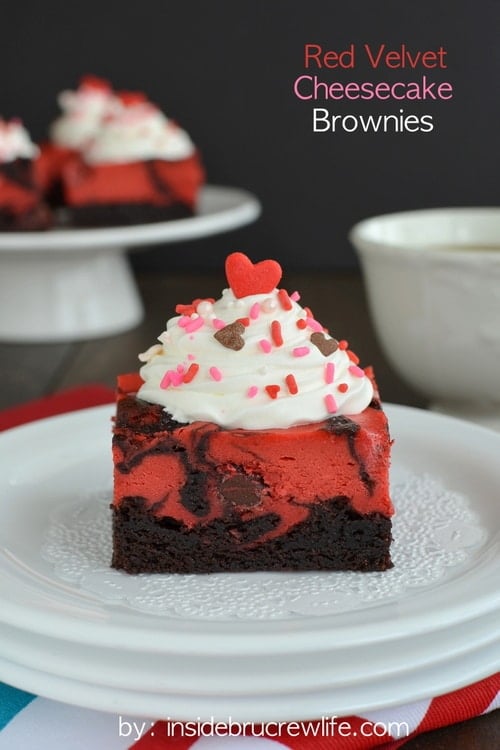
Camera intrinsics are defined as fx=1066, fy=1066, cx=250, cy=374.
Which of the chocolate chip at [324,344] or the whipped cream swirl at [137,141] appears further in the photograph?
the whipped cream swirl at [137,141]

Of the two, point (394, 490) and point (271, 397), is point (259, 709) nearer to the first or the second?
point (271, 397)

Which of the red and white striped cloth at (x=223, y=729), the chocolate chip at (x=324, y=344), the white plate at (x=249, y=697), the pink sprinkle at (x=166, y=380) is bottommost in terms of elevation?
the red and white striped cloth at (x=223, y=729)

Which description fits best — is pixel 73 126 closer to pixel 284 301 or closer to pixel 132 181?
pixel 132 181

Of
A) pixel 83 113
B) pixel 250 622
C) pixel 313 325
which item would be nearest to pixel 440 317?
pixel 313 325

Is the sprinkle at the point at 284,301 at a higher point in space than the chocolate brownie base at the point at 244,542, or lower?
higher

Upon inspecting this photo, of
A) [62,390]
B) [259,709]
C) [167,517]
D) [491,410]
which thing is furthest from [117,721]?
[62,390]

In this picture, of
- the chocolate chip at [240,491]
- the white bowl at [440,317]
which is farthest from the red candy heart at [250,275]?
the white bowl at [440,317]

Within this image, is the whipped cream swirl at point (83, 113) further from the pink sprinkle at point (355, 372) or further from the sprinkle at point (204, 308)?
the pink sprinkle at point (355, 372)

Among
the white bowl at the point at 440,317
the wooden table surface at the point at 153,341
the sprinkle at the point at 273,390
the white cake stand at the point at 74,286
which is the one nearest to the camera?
the sprinkle at the point at 273,390
